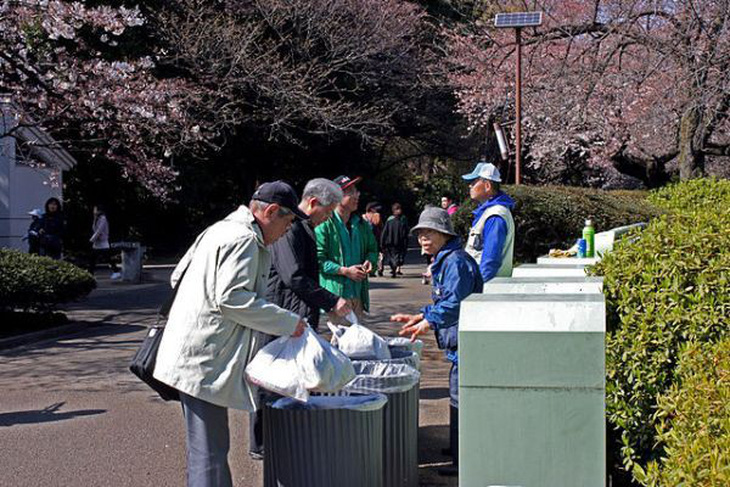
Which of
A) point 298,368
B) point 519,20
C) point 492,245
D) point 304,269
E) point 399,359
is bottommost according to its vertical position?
point 399,359

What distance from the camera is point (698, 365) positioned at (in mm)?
3371

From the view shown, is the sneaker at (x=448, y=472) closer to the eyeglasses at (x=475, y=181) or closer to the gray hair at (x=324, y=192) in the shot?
the gray hair at (x=324, y=192)

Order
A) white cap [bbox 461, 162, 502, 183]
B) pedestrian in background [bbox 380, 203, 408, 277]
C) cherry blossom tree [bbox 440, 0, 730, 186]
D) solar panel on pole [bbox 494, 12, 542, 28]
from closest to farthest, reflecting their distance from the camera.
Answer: white cap [bbox 461, 162, 502, 183], solar panel on pole [bbox 494, 12, 542, 28], cherry blossom tree [bbox 440, 0, 730, 186], pedestrian in background [bbox 380, 203, 408, 277]

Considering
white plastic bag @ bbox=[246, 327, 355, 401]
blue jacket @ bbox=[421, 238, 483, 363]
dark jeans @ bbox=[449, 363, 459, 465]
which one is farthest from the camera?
dark jeans @ bbox=[449, 363, 459, 465]

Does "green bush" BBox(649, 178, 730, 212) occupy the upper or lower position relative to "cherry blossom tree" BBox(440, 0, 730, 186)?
lower

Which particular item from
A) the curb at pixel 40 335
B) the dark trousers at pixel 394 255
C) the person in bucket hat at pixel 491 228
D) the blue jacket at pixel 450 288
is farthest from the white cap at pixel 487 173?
the dark trousers at pixel 394 255

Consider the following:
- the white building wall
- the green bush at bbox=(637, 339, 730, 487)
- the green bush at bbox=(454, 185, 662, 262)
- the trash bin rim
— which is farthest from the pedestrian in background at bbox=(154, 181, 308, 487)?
the white building wall

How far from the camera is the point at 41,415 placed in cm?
769

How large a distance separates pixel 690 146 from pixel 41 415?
15795mm

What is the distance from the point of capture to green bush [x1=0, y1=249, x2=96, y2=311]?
12156 millimetres

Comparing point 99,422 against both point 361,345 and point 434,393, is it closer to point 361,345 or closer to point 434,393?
point 434,393

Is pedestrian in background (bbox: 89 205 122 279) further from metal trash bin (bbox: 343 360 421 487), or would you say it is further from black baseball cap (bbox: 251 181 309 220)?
black baseball cap (bbox: 251 181 309 220)

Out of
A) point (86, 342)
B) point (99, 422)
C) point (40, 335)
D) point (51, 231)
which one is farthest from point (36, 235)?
point (99, 422)

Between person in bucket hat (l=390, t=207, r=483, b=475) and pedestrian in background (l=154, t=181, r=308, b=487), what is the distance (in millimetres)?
1259
